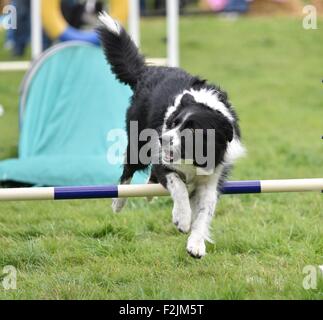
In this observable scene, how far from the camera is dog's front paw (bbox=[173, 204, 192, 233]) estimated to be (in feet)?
12.9

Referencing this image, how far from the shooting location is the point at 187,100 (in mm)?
3973

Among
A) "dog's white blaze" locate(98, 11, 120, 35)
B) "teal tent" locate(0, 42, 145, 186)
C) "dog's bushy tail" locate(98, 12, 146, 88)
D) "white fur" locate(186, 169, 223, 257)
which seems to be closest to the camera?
"white fur" locate(186, 169, 223, 257)

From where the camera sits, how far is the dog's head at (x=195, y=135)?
12.6 feet

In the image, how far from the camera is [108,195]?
384cm

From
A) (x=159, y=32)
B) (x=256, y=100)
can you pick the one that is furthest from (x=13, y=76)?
(x=256, y=100)

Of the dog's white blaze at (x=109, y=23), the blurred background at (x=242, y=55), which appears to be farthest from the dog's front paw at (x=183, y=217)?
the blurred background at (x=242, y=55)

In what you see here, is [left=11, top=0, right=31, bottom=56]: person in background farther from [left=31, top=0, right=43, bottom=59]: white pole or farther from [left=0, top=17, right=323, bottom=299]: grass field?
[left=0, top=17, right=323, bottom=299]: grass field

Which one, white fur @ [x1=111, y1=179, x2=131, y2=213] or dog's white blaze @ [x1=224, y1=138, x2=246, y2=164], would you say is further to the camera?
white fur @ [x1=111, y1=179, x2=131, y2=213]

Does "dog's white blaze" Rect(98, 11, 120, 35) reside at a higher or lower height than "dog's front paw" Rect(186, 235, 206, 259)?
higher

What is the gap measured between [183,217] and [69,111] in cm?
343

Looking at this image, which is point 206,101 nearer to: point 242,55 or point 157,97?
point 157,97

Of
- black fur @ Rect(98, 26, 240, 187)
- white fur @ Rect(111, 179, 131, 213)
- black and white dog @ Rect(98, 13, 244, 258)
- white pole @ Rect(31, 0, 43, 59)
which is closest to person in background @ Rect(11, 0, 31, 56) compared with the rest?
white pole @ Rect(31, 0, 43, 59)
